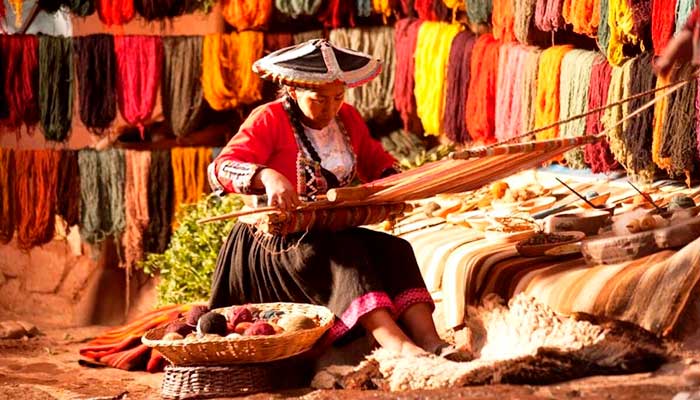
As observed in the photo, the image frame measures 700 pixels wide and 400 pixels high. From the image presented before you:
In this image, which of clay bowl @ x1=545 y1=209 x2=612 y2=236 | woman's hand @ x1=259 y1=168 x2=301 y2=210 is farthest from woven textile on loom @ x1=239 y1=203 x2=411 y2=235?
clay bowl @ x1=545 y1=209 x2=612 y2=236

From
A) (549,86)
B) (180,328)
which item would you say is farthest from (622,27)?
(180,328)

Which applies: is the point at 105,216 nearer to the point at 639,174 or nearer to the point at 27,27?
the point at 27,27

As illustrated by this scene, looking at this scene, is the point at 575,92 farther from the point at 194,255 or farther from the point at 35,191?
the point at 35,191

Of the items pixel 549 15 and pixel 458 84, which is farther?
pixel 458 84

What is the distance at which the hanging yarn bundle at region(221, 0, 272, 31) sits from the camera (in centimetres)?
962

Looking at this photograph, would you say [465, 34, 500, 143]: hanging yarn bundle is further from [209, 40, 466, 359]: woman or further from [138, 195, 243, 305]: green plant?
[209, 40, 466, 359]: woman

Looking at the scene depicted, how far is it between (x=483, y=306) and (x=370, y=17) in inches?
172

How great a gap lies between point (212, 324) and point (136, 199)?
4.21 meters

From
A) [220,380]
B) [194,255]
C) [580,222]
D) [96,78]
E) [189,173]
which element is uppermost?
[96,78]

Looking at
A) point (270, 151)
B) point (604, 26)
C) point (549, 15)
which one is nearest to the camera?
point (270, 151)

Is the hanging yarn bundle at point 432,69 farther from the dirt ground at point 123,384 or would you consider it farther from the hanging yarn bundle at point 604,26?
the dirt ground at point 123,384

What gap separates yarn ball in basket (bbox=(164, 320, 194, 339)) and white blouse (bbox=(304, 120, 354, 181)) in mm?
895

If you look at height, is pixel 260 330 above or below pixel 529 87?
below

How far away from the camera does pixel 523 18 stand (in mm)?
8055
